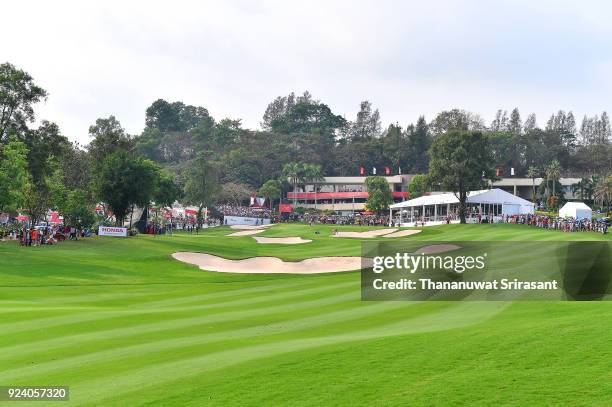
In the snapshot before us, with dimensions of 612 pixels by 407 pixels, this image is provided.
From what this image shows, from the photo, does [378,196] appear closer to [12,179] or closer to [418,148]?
[418,148]

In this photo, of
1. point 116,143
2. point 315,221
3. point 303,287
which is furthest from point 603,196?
point 303,287

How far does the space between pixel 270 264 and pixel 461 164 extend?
53169 millimetres

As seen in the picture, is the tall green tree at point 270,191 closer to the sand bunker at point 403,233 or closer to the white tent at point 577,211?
the white tent at point 577,211

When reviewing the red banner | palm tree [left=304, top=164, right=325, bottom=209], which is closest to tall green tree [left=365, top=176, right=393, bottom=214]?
palm tree [left=304, top=164, right=325, bottom=209]

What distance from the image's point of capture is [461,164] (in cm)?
9306

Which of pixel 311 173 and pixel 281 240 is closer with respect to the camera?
pixel 281 240

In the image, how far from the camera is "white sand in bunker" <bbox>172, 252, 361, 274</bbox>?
4366cm

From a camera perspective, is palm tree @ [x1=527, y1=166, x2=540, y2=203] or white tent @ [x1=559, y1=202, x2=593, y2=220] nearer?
white tent @ [x1=559, y1=202, x2=593, y2=220]

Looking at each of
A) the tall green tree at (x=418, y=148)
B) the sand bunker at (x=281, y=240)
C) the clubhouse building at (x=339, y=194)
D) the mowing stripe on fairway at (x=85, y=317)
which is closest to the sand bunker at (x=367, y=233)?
the sand bunker at (x=281, y=240)

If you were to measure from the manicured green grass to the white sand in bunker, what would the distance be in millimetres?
13333

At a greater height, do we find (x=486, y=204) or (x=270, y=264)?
(x=486, y=204)

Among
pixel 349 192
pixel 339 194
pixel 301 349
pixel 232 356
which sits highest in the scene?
pixel 349 192

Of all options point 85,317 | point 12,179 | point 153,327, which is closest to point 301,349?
point 153,327

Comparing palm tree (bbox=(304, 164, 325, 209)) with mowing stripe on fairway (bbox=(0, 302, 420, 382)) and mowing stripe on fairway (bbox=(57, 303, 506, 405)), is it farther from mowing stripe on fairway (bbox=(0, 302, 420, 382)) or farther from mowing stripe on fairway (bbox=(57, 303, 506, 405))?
mowing stripe on fairway (bbox=(57, 303, 506, 405))
